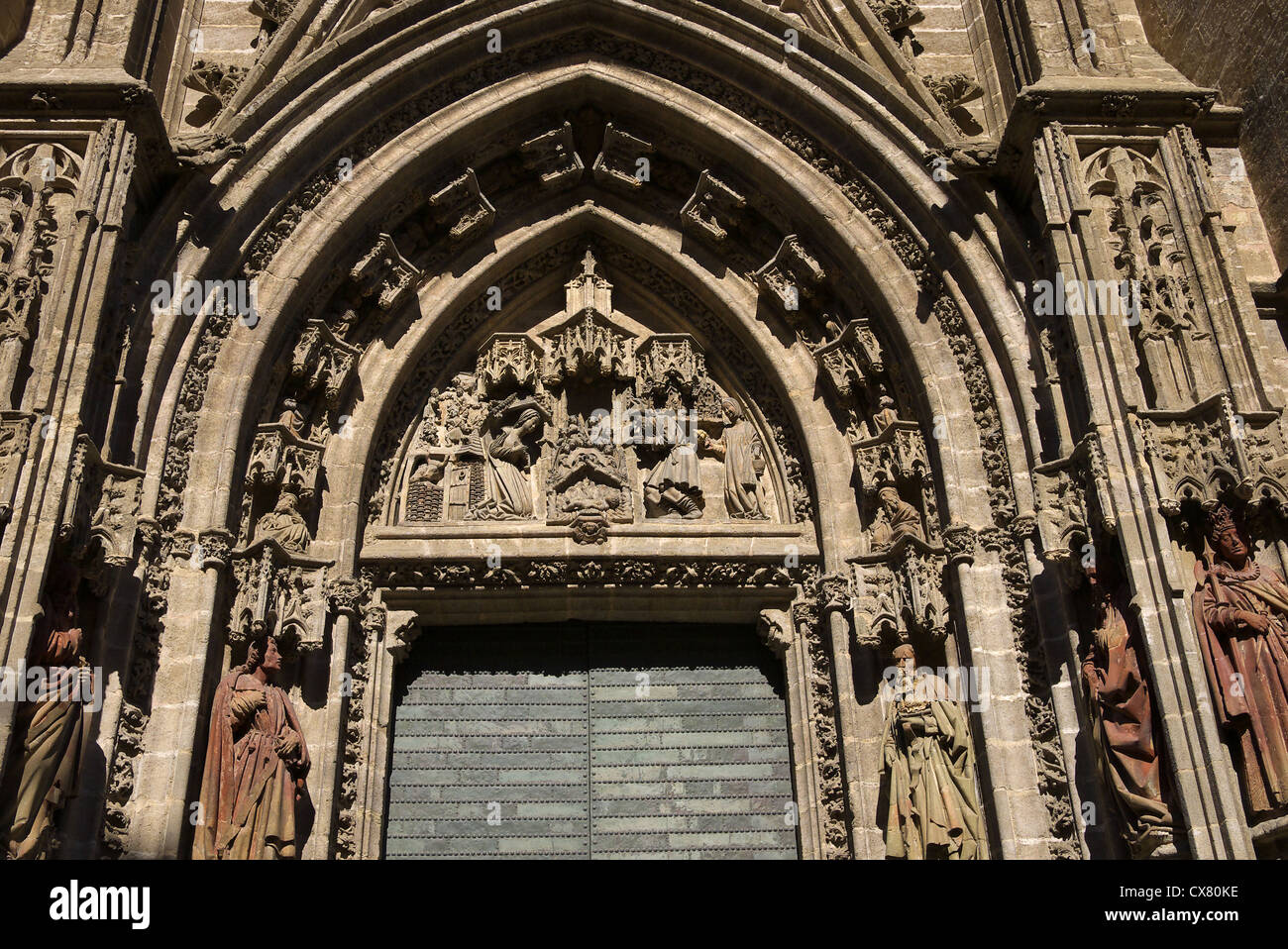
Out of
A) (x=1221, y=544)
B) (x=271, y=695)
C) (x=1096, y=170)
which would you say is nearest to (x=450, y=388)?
(x=271, y=695)

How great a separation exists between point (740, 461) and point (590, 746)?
107 inches

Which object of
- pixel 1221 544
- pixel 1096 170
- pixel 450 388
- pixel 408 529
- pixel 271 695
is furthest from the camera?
pixel 450 388

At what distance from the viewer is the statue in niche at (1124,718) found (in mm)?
7832

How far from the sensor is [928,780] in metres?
9.00

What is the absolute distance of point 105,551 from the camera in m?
8.51

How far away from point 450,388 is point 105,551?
3956 mm

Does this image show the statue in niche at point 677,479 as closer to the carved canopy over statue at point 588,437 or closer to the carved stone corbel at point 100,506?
the carved canopy over statue at point 588,437

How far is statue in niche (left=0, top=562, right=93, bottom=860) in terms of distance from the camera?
7.48 m

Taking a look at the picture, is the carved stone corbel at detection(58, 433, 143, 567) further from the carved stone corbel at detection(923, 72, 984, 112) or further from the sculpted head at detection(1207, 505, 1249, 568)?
the carved stone corbel at detection(923, 72, 984, 112)

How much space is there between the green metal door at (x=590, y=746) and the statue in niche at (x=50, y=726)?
2798mm

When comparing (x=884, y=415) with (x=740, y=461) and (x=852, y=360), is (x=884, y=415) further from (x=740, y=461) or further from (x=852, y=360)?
(x=740, y=461)

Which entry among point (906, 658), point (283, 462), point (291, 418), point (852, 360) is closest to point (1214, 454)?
point (906, 658)

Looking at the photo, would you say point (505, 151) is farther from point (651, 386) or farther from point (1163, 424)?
point (1163, 424)

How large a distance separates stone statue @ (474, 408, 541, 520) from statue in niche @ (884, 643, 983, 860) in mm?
3554
